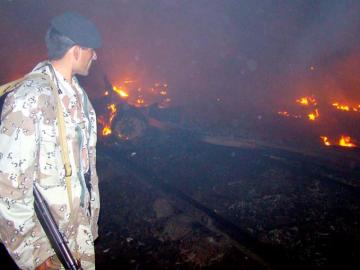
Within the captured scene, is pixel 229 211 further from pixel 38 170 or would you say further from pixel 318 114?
pixel 318 114

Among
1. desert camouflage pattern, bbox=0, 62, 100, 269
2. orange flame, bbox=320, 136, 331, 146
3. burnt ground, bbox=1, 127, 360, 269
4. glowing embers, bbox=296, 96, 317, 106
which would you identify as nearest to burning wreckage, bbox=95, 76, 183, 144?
burnt ground, bbox=1, 127, 360, 269

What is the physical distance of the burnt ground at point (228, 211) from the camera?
5.28 m

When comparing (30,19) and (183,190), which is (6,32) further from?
(183,190)

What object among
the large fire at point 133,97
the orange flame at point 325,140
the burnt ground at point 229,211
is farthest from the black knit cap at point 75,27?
the orange flame at point 325,140

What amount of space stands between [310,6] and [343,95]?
6.08 metres

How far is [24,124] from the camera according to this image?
2328 mm

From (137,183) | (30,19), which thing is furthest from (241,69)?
(137,183)

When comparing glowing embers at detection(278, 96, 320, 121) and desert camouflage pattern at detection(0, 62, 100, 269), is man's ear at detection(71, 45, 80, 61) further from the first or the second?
glowing embers at detection(278, 96, 320, 121)

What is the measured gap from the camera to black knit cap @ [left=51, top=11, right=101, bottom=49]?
2664 millimetres

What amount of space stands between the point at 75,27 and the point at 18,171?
1.24m

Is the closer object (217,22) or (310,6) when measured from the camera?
(310,6)

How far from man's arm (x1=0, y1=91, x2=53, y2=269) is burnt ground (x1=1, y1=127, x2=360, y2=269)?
3216mm

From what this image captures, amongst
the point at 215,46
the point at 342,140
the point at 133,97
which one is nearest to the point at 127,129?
the point at 133,97

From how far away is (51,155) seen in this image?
2537 millimetres
